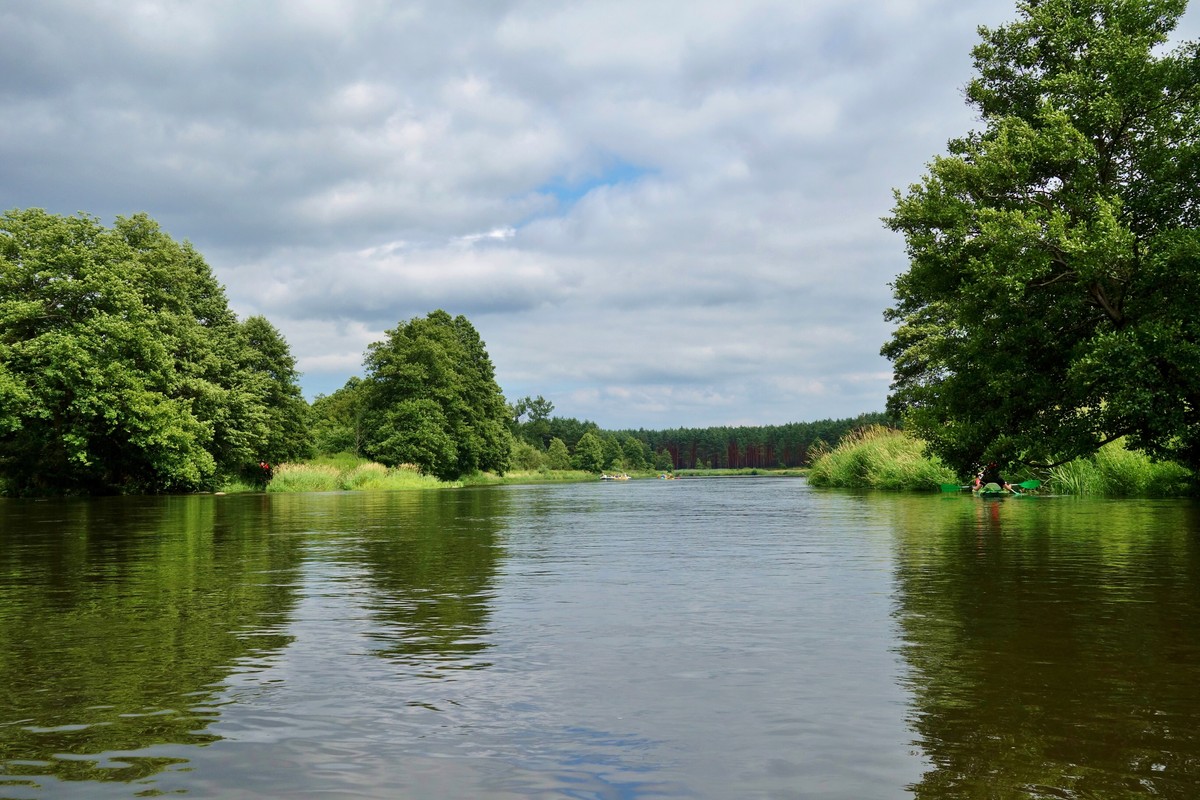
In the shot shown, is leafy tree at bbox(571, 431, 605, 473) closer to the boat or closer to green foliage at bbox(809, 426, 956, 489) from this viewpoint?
green foliage at bbox(809, 426, 956, 489)

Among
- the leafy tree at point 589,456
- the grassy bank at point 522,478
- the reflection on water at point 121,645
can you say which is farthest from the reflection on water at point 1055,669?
the leafy tree at point 589,456

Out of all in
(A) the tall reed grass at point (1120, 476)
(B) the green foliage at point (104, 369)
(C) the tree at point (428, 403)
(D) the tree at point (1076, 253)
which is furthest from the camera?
(C) the tree at point (428, 403)

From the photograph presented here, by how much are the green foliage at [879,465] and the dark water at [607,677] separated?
3050cm

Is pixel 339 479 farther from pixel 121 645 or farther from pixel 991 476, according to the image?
pixel 121 645

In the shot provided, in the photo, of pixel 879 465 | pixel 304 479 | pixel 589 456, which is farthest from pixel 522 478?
pixel 879 465

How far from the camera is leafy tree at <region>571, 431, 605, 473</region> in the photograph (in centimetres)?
19051

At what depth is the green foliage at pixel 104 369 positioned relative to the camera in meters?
47.3

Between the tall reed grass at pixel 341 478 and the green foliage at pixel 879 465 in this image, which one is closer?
the green foliage at pixel 879 465

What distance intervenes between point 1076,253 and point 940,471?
66.1 ft

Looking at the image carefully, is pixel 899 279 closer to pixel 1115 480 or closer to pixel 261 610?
pixel 1115 480

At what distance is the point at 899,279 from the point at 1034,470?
40.0 feet

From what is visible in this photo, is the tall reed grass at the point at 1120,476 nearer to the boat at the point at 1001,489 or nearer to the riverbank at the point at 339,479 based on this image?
the boat at the point at 1001,489

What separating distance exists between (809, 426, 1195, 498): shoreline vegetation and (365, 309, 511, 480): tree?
3828 centimetres

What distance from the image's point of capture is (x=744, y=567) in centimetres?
1282
